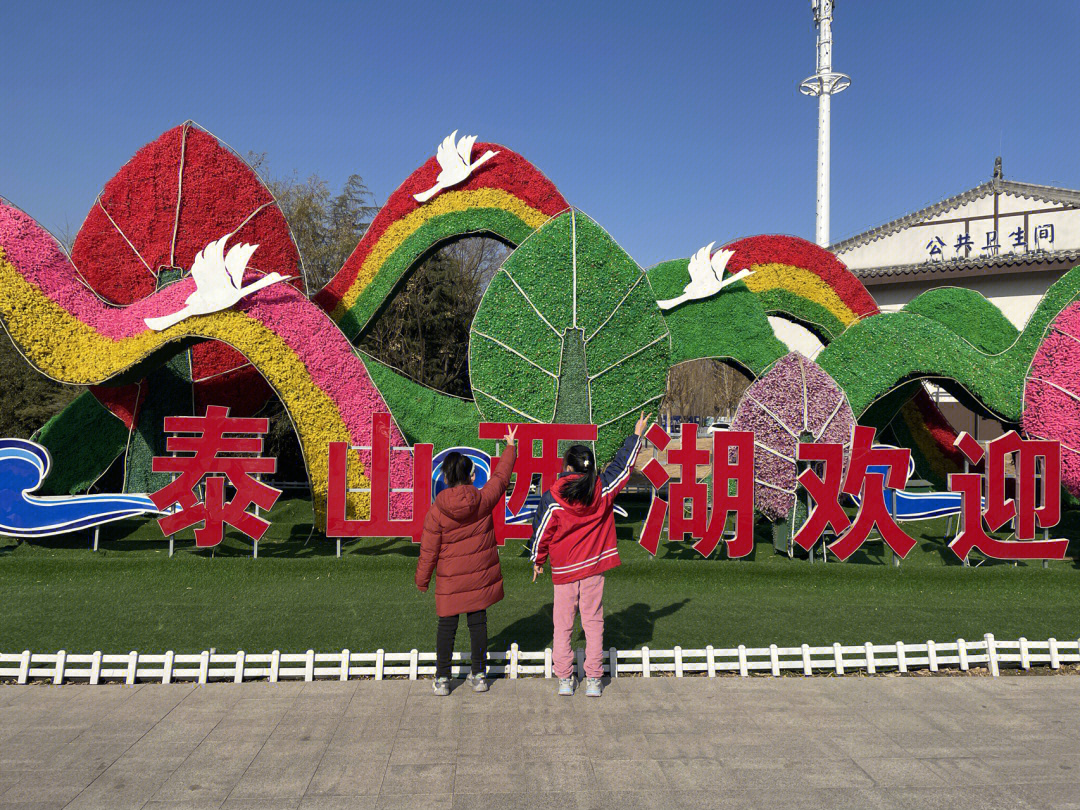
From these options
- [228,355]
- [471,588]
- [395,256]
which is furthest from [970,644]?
[228,355]

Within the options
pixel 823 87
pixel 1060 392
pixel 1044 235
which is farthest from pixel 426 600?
pixel 823 87

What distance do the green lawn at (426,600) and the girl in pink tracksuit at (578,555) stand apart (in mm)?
964

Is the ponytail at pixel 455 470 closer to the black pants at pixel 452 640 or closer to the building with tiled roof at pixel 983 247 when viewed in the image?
the black pants at pixel 452 640

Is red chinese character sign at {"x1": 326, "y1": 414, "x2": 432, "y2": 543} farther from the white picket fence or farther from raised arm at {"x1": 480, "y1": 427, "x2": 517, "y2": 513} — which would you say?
raised arm at {"x1": 480, "y1": 427, "x2": 517, "y2": 513}

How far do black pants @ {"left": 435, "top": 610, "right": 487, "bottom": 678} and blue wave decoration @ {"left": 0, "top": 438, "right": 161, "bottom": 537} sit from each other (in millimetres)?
5697

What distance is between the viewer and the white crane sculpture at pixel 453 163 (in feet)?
37.6

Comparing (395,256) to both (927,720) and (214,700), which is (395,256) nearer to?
(214,700)

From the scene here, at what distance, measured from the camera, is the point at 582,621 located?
4727 mm

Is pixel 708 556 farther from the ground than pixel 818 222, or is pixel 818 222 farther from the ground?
pixel 818 222

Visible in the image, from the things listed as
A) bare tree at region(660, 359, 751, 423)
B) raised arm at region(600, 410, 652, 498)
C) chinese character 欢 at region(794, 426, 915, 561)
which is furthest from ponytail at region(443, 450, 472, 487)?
bare tree at region(660, 359, 751, 423)

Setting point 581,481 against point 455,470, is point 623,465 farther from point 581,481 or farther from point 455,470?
point 455,470

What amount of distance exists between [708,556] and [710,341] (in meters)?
4.08

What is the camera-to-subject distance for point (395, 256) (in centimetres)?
1153

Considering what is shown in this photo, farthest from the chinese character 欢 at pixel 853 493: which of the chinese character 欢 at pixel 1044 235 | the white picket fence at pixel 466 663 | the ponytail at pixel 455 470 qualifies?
the chinese character 欢 at pixel 1044 235
